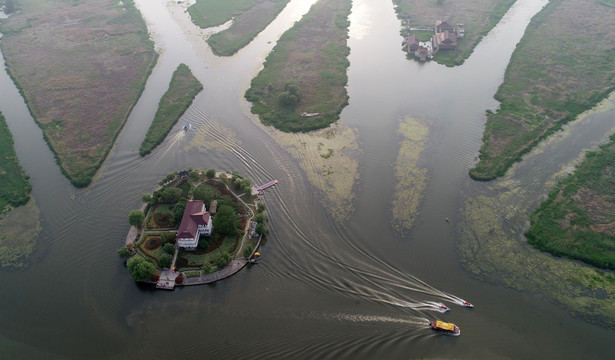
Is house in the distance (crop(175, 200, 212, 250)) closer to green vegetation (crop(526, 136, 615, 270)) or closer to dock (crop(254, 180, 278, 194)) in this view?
dock (crop(254, 180, 278, 194))

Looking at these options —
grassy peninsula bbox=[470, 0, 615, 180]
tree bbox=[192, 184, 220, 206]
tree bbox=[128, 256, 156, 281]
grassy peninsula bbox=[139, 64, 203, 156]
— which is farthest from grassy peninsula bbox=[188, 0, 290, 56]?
grassy peninsula bbox=[470, 0, 615, 180]

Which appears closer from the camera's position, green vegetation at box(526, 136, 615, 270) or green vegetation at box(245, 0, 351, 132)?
green vegetation at box(526, 136, 615, 270)

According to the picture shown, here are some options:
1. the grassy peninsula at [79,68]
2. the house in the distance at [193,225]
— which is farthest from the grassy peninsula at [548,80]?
the grassy peninsula at [79,68]

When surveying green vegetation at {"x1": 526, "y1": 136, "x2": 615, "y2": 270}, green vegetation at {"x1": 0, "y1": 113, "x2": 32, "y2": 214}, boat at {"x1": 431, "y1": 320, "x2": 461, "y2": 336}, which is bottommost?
green vegetation at {"x1": 0, "y1": 113, "x2": 32, "y2": 214}

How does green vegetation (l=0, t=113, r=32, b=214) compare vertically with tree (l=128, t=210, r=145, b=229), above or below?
below

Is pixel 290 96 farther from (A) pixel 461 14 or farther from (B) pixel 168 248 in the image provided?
(A) pixel 461 14

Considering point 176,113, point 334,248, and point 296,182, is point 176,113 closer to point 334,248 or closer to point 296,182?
point 296,182

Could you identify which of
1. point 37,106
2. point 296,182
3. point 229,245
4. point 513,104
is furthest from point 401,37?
point 37,106
